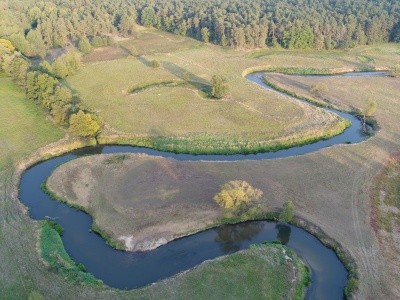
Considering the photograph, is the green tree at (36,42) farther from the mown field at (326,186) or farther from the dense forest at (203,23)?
the mown field at (326,186)

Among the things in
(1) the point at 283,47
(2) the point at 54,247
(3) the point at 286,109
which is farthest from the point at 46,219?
(1) the point at 283,47

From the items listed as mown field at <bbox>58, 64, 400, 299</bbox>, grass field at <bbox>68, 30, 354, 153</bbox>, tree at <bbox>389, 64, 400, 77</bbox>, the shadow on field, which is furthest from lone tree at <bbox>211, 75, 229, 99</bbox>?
tree at <bbox>389, 64, 400, 77</bbox>

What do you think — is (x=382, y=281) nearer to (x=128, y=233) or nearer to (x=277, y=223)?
(x=277, y=223)

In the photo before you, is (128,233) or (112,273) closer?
(112,273)

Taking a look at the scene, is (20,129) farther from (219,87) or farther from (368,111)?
(368,111)

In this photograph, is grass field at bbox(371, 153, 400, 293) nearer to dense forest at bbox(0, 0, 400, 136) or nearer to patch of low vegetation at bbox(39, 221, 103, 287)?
patch of low vegetation at bbox(39, 221, 103, 287)

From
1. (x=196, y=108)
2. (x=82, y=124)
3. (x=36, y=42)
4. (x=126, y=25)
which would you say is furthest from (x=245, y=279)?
(x=126, y=25)
